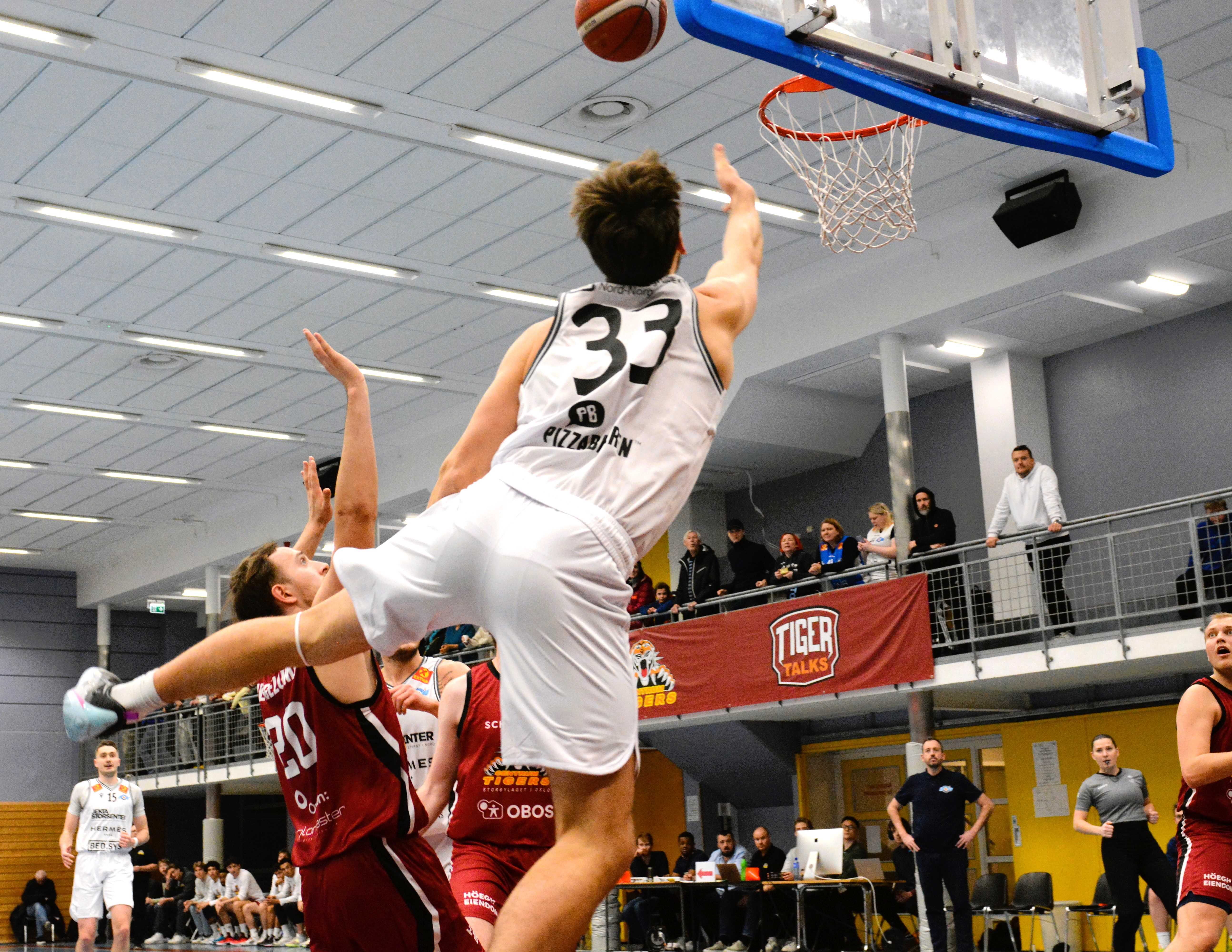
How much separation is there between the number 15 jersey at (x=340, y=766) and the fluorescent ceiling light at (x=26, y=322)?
16.2m

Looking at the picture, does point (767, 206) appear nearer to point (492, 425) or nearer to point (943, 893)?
point (943, 893)

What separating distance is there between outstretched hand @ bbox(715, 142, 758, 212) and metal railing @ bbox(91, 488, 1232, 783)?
398 inches

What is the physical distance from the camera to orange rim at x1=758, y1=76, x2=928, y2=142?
10148mm

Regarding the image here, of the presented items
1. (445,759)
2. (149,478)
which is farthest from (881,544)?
(149,478)

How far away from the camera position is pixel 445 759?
5641mm

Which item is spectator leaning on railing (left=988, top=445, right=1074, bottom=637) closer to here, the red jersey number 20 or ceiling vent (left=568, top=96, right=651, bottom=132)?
Result: ceiling vent (left=568, top=96, right=651, bottom=132)

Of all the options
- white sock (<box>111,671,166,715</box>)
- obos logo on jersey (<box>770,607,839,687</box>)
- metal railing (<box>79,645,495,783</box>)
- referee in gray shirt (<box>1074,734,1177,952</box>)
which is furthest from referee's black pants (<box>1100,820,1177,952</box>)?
metal railing (<box>79,645,495,783</box>)

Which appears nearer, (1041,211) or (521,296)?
(1041,211)

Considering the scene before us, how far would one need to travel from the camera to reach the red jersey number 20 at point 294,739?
406cm

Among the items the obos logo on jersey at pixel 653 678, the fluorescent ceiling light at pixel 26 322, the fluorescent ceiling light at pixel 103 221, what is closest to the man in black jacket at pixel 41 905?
the fluorescent ceiling light at pixel 26 322

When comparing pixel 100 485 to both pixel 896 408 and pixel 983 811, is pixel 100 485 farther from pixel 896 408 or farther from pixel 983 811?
pixel 983 811

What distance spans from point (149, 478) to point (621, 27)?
21.8 metres

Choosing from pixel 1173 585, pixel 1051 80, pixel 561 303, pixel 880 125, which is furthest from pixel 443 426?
Result: pixel 561 303

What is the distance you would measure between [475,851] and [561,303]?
2.75 metres
